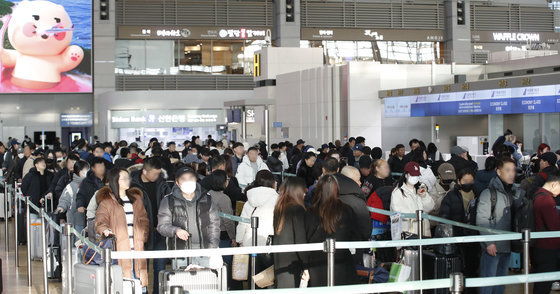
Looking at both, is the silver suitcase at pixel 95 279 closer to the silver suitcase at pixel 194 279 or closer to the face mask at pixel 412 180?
the silver suitcase at pixel 194 279

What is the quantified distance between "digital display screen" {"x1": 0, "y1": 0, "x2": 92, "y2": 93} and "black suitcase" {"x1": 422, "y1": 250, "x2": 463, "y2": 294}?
36.8 m

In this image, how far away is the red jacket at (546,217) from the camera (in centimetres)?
791

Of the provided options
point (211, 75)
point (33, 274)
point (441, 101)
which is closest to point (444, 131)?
point (441, 101)

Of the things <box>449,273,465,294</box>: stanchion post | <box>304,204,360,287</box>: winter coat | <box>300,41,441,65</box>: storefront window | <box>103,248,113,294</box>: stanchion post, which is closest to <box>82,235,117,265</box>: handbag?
<box>103,248,113,294</box>: stanchion post

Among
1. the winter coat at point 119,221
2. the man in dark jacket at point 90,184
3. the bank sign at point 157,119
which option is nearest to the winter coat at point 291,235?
the winter coat at point 119,221

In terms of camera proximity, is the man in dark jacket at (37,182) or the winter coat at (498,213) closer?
the winter coat at (498,213)

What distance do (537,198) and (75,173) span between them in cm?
600

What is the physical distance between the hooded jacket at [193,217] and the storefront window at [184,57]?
37428 mm

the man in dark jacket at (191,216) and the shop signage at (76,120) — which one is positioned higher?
the shop signage at (76,120)

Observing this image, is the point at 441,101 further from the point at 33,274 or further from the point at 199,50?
the point at 199,50

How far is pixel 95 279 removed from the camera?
650 centimetres

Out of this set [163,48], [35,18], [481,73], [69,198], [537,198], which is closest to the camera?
[537,198]

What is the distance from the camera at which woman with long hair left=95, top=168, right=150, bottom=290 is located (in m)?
7.98

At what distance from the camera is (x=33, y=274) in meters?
11.9
